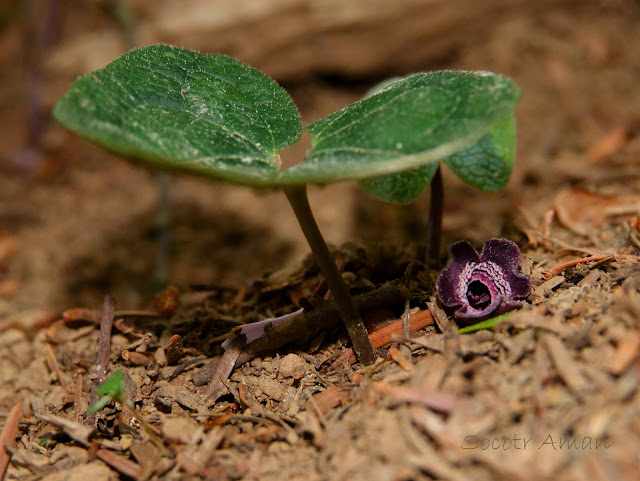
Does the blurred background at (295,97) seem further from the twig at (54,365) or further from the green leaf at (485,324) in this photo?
the green leaf at (485,324)

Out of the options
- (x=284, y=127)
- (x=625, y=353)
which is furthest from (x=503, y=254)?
(x=284, y=127)

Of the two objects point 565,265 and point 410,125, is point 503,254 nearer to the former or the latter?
point 565,265

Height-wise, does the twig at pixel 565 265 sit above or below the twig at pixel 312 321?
below

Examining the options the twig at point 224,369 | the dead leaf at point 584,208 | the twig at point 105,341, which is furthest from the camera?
the dead leaf at point 584,208

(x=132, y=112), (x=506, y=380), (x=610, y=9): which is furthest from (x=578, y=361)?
(x=610, y=9)

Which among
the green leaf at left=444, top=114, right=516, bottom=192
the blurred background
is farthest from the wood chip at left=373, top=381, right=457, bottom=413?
the blurred background

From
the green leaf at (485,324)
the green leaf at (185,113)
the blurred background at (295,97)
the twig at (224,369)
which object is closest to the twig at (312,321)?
the twig at (224,369)

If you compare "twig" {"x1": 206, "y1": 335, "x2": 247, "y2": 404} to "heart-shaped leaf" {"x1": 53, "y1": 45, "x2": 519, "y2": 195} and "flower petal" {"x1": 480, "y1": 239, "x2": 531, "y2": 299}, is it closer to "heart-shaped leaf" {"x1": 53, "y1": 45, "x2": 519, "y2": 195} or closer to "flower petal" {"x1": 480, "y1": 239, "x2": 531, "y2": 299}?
"heart-shaped leaf" {"x1": 53, "y1": 45, "x2": 519, "y2": 195}
